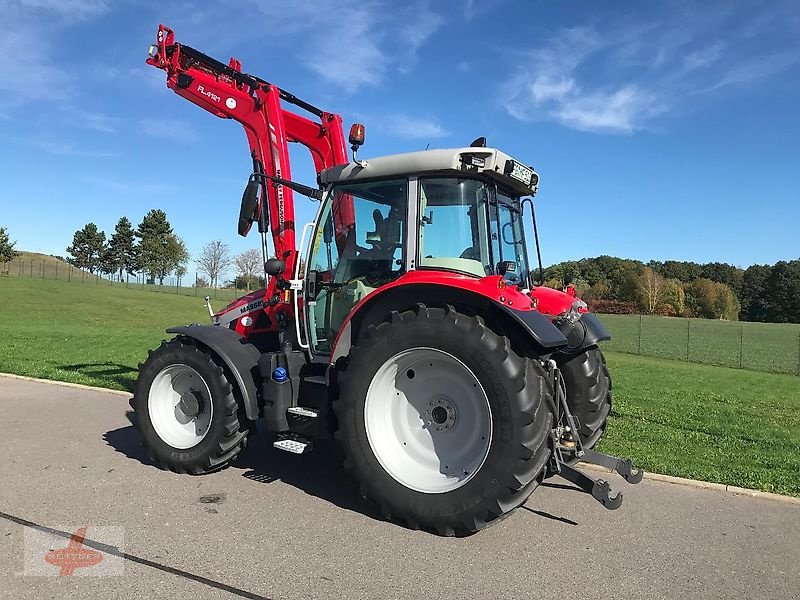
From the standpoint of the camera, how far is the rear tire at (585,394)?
18.4 ft

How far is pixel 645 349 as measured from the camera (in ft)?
87.1

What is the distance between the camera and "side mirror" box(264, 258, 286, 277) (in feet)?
18.1

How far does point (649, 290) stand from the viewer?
230 feet

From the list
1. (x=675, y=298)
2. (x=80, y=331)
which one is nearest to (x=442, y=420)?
(x=80, y=331)

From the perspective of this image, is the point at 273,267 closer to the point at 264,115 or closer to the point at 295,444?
the point at 295,444

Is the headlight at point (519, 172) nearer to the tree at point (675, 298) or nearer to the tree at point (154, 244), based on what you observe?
the tree at point (675, 298)

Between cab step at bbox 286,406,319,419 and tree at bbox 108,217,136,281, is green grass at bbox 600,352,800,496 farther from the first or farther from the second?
tree at bbox 108,217,136,281

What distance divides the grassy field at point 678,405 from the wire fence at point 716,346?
264cm

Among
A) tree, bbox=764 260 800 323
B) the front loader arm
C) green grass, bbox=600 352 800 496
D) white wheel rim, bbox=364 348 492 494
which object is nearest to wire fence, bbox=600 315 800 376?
green grass, bbox=600 352 800 496

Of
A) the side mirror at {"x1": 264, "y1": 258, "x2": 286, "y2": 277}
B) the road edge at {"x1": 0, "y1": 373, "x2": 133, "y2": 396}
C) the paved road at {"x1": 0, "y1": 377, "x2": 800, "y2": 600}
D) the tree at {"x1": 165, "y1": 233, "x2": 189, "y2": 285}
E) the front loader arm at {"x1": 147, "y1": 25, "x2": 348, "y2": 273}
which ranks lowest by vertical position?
the paved road at {"x1": 0, "y1": 377, "x2": 800, "y2": 600}

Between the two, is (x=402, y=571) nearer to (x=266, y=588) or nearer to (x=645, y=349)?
(x=266, y=588)

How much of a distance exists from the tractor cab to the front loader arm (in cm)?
75

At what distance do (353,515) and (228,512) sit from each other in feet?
2.96

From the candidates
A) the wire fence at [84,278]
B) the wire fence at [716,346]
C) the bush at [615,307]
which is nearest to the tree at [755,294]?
the bush at [615,307]
